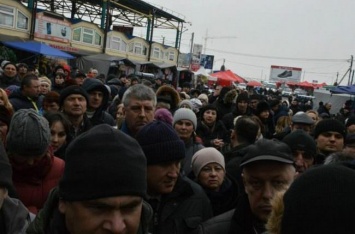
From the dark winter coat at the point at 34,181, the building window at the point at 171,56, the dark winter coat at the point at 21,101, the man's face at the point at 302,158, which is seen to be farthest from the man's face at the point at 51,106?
the building window at the point at 171,56

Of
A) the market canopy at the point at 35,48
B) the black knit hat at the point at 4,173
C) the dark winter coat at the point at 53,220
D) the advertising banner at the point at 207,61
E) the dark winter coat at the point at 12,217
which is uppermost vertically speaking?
the advertising banner at the point at 207,61

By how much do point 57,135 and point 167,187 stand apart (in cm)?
154

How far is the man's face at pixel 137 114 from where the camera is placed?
3551 mm

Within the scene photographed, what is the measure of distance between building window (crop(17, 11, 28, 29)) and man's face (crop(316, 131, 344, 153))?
2115 cm

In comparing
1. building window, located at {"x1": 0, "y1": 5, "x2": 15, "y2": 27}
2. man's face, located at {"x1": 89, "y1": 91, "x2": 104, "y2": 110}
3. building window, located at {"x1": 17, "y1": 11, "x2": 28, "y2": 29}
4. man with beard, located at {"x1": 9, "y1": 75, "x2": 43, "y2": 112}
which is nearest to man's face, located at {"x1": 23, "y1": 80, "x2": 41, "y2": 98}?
man with beard, located at {"x1": 9, "y1": 75, "x2": 43, "y2": 112}

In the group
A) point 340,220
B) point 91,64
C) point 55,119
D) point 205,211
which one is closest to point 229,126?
point 55,119

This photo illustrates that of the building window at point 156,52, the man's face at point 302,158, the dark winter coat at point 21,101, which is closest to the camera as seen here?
the man's face at point 302,158

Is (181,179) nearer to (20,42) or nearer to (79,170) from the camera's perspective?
(79,170)

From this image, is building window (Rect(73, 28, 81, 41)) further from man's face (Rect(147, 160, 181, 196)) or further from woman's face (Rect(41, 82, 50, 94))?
man's face (Rect(147, 160, 181, 196))

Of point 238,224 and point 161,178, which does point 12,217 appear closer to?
point 161,178

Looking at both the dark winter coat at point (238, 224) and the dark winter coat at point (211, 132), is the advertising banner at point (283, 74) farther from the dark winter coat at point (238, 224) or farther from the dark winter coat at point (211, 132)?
the dark winter coat at point (238, 224)

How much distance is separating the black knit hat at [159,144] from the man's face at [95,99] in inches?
97.4

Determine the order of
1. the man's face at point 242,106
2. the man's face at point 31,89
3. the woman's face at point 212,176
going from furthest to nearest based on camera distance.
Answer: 1. the man's face at point 242,106
2. the man's face at point 31,89
3. the woman's face at point 212,176

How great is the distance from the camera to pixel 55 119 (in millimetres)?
3590
